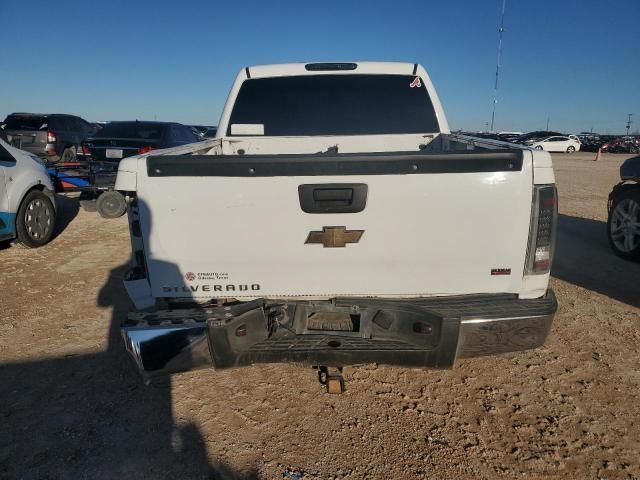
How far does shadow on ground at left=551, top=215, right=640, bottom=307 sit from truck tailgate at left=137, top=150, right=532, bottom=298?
11.0 ft

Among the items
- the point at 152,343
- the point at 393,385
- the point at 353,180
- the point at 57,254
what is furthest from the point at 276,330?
the point at 57,254

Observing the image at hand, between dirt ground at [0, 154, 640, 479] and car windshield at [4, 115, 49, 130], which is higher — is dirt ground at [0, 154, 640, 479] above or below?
below

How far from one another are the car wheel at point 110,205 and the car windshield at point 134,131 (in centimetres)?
266

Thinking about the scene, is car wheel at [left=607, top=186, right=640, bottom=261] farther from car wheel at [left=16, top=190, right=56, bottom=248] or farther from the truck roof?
car wheel at [left=16, top=190, right=56, bottom=248]

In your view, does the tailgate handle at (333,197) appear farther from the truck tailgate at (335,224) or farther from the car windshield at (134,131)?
the car windshield at (134,131)

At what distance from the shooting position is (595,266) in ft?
19.1

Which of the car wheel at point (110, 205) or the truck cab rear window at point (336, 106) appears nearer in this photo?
the truck cab rear window at point (336, 106)

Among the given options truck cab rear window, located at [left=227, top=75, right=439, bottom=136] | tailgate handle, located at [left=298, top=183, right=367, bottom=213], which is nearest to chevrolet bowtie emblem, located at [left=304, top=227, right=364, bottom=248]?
tailgate handle, located at [left=298, top=183, right=367, bottom=213]

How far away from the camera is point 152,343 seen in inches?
89.0

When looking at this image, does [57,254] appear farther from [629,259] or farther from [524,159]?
[629,259]

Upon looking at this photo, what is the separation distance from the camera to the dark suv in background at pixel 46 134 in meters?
13.2

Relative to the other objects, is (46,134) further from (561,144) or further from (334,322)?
(561,144)

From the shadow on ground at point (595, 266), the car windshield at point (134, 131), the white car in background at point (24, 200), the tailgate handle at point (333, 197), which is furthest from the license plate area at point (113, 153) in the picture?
the shadow on ground at point (595, 266)

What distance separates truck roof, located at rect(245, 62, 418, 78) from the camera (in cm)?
425
